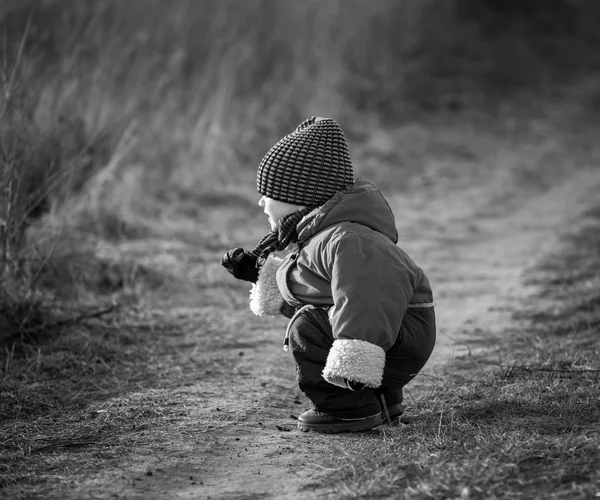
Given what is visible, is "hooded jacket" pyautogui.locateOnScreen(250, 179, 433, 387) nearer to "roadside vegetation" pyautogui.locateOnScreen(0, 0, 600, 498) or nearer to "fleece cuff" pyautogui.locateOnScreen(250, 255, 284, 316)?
"fleece cuff" pyautogui.locateOnScreen(250, 255, 284, 316)

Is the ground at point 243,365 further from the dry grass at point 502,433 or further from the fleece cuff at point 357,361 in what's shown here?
the fleece cuff at point 357,361

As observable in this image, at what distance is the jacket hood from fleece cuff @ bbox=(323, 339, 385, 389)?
434 mm

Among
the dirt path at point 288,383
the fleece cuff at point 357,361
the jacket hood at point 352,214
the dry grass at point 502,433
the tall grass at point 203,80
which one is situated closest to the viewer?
the dry grass at point 502,433

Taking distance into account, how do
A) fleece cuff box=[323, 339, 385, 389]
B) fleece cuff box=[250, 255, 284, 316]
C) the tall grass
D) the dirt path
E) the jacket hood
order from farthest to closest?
1. the tall grass
2. fleece cuff box=[250, 255, 284, 316]
3. the jacket hood
4. fleece cuff box=[323, 339, 385, 389]
5. the dirt path

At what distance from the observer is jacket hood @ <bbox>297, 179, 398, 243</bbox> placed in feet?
9.58

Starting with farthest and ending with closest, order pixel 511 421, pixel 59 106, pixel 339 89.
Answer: pixel 339 89, pixel 59 106, pixel 511 421

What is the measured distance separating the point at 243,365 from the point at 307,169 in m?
1.21

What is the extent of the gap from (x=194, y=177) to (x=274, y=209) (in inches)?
183

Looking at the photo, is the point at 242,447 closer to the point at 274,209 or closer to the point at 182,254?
the point at 274,209

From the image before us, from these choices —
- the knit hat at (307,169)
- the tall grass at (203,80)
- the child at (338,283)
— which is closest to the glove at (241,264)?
the child at (338,283)

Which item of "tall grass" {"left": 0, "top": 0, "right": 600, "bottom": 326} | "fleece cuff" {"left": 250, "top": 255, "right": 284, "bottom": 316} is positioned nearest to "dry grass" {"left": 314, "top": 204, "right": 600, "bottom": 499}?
"fleece cuff" {"left": 250, "top": 255, "right": 284, "bottom": 316}

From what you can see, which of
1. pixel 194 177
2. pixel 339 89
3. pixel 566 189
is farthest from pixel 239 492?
pixel 339 89

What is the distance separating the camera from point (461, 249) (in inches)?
253

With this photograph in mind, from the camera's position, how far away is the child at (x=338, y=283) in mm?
2732
